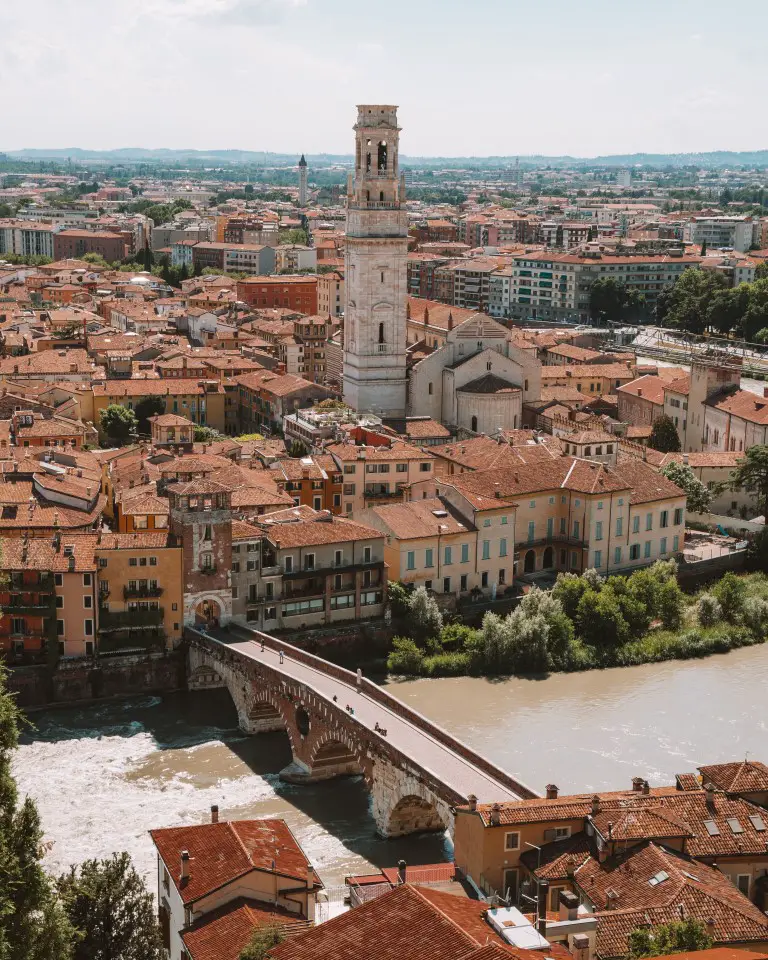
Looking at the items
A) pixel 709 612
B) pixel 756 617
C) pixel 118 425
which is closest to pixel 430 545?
pixel 709 612

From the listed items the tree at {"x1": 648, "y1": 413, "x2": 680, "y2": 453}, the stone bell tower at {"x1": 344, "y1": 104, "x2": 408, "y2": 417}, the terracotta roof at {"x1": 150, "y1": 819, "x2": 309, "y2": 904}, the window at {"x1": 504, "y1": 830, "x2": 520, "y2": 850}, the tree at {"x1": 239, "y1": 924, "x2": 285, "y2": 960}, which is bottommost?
the tree at {"x1": 648, "y1": 413, "x2": 680, "y2": 453}

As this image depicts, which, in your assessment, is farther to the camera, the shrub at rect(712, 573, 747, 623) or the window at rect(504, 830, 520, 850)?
the shrub at rect(712, 573, 747, 623)

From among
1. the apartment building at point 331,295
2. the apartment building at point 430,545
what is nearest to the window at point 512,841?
the apartment building at point 430,545

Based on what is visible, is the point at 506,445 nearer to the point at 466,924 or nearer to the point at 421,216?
the point at 466,924

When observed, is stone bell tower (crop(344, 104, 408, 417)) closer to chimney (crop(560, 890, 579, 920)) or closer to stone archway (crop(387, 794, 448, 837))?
stone archway (crop(387, 794, 448, 837))

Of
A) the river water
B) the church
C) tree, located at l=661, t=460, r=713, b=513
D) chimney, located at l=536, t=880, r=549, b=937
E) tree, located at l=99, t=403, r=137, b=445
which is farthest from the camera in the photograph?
tree, located at l=99, t=403, r=137, b=445

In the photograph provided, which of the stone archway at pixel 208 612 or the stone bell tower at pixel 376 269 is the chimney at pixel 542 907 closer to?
the stone archway at pixel 208 612

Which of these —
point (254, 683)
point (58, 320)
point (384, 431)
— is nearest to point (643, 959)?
point (254, 683)

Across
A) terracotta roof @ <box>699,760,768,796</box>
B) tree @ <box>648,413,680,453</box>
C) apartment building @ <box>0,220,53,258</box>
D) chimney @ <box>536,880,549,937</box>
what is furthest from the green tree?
apartment building @ <box>0,220,53,258</box>
